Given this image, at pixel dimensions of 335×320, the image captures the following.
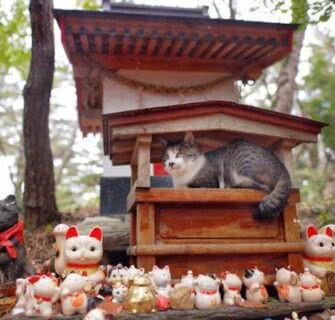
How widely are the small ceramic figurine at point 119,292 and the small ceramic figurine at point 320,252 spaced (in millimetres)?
1773

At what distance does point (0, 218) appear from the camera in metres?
3.47

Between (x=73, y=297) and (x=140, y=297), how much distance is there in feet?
1.58

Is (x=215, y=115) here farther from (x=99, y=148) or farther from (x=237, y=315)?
(x=99, y=148)

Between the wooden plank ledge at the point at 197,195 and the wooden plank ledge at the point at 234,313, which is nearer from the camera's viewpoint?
the wooden plank ledge at the point at 234,313

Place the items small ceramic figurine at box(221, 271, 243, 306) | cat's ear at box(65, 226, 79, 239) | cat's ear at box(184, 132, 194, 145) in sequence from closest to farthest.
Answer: small ceramic figurine at box(221, 271, 243, 306)
cat's ear at box(65, 226, 79, 239)
cat's ear at box(184, 132, 194, 145)

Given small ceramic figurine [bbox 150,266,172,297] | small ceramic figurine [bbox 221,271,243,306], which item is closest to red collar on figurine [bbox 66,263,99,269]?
small ceramic figurine [bbox 150,266,172,297]

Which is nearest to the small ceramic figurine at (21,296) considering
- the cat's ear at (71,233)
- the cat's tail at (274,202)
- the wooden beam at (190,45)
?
the cat's ear at (71,233)

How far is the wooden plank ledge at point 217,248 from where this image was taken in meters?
3.37

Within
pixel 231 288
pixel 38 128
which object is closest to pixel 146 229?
pixel 231 288

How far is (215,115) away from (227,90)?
392 cm

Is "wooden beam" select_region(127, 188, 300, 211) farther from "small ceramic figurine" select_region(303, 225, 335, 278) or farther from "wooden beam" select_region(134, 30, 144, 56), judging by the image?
"wooden beam" select_region(134, 30, 144, 56)

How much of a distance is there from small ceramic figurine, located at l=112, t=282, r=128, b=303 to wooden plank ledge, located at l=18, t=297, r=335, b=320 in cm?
27

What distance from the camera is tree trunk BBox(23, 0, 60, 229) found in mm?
6383

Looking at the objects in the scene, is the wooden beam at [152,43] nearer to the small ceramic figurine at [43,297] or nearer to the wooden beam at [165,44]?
the wooden beam at [165,44]
